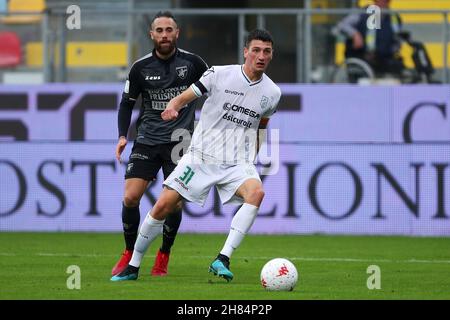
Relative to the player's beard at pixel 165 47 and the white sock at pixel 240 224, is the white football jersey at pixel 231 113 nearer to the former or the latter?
the white sock at pixel 240 224

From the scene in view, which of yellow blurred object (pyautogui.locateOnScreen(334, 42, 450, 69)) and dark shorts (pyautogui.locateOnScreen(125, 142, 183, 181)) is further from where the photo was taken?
yellow blurred object (pyautogui.locateOnScreen(334, 42, 450, 69))

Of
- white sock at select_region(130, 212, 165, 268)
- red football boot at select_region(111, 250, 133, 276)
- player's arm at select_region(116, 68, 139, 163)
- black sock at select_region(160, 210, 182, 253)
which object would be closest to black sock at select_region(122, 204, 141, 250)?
red football boot at select_region(111, 250, 133, 276)

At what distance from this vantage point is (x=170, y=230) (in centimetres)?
1083

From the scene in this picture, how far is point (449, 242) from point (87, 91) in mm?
5669

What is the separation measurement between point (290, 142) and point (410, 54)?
2.31 m

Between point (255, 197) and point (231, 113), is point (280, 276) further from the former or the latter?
point (231, 113)

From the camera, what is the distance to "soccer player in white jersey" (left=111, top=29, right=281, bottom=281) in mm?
9945

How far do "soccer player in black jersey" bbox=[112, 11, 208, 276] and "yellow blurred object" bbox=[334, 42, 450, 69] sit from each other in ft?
21.8

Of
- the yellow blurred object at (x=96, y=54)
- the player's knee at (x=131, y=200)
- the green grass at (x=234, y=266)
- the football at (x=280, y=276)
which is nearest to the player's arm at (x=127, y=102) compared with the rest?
the player's knee at (x=131, y=200)

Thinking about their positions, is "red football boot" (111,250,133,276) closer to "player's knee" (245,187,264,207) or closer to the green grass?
the green grass

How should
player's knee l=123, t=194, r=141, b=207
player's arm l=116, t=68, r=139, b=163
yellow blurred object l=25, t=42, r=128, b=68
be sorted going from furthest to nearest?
yellow blurred object l=25, t=42, r=128, b=68
player's arm l=116, t=68, r=139, b=163
player's knee l=123, t=194, r=141, b=207

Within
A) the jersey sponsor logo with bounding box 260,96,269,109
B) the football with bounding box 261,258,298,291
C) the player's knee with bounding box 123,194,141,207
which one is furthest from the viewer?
the player's knee with bounding box 123,194,141,207

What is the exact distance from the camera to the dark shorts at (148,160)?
421 inches

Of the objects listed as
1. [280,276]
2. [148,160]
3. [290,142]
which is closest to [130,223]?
[148,160]
